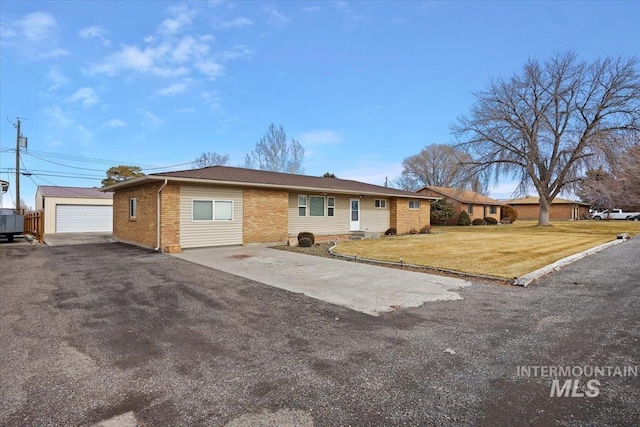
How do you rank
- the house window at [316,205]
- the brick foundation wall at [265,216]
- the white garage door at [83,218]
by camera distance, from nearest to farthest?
1. the brick foundation wall at [265,216]
2. the house window at [316,205]
3. the white garage door at [83,218]

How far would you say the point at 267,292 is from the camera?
6.61 m

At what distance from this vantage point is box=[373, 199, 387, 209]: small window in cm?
2160

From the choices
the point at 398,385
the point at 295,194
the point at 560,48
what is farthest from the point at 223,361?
the point at 560,48

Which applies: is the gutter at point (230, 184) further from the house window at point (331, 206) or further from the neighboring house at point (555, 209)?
the neighboring house at point (555, 209)

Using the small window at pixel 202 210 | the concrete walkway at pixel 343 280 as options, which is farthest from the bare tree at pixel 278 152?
the concrete walkway at pixel 343 280

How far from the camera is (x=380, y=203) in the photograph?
71.9 ft

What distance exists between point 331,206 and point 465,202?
23.7 meters

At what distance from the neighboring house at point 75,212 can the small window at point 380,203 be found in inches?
771

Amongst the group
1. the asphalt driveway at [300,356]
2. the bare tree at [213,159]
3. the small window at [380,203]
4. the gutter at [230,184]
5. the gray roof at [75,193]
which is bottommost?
the asphalt driveway at [300,356]

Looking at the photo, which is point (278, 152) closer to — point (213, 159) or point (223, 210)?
point (213, 159)

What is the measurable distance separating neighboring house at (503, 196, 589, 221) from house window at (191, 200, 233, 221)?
4873 cm

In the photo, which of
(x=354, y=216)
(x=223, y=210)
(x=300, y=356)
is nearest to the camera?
(x=300, y=356)

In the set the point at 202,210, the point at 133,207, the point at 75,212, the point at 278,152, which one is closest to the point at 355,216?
the point at 202,210

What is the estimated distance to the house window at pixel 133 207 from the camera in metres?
15.2
